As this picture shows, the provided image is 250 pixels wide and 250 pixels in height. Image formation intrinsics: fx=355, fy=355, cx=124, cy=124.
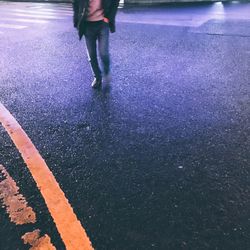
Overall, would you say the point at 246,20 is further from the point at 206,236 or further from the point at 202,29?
the point at 206,236

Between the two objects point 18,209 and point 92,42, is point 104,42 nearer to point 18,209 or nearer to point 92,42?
point 92,42

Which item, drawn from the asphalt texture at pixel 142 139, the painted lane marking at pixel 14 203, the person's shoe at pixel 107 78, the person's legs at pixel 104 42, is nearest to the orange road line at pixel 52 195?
the asphalt texture at pixel 142 139

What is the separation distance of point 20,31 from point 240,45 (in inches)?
254

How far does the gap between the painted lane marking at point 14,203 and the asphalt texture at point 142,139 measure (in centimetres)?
6

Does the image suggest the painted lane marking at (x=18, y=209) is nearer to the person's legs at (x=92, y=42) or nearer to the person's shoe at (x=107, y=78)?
the person's legs at (x=92, y=42)

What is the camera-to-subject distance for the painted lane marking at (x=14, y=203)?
2786 millimetres

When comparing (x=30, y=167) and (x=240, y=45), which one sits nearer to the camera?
(x=30, y=167)

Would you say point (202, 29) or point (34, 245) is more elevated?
point (34, 245)

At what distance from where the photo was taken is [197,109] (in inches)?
190

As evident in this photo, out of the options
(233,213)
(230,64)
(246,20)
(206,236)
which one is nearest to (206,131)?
(233,213)

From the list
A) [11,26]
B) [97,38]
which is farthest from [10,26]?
[97,38]

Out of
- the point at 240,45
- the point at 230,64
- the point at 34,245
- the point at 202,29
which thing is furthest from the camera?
the point at 202,29

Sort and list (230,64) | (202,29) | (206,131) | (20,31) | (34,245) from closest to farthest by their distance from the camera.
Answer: (34,245) → (206,131) → (230,64) → (202,29) → (20,31)

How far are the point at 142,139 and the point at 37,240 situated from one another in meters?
1.83
